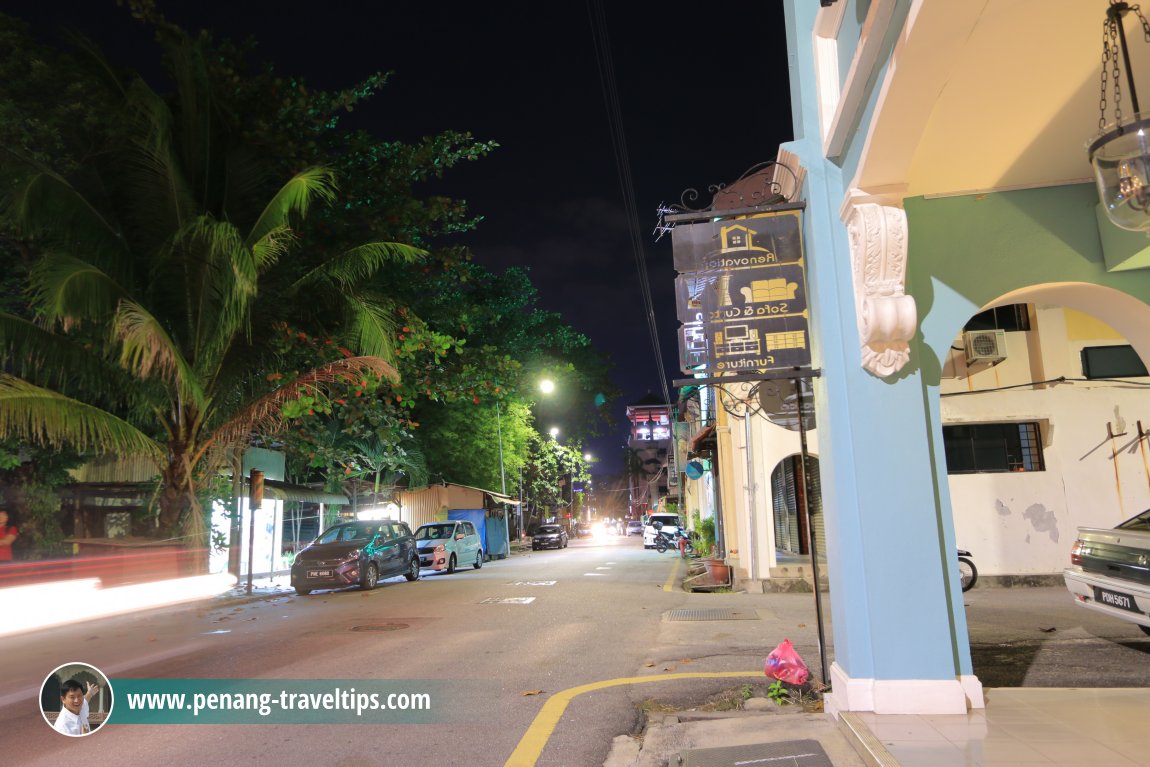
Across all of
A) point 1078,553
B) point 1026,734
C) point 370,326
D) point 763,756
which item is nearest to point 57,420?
point 370,326

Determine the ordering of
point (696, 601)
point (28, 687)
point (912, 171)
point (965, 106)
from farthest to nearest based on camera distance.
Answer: point (696, 601)
point (28, 687)
point (912, 171)
point (965, 106)

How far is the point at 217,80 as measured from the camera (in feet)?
42.7

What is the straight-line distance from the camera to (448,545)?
2152 cm

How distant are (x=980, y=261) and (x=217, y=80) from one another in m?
12.9

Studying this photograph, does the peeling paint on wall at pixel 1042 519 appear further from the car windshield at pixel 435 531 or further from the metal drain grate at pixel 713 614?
the car windshield at pixel 435 531

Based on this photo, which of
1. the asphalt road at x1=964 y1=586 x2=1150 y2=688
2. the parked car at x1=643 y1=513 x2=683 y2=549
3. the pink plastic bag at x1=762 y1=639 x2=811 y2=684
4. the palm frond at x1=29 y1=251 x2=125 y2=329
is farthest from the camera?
the parked car at x1=643 y1=513 x2=683 y2=549

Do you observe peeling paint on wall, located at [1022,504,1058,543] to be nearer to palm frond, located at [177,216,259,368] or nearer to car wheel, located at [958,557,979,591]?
car wheel, located at [958,557,979,591]

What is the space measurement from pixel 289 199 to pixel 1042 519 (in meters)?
13.5

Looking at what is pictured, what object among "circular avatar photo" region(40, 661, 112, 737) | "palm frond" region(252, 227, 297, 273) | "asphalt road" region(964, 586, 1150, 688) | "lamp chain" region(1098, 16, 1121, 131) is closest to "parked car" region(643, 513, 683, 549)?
"asphalt road" region(964, 586, 1150, 688)

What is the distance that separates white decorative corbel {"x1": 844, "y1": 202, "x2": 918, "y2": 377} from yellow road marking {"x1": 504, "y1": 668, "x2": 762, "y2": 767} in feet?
11.0

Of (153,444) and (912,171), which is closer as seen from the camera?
(912,171)

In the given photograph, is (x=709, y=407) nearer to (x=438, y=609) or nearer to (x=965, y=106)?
(x=438, y=609)

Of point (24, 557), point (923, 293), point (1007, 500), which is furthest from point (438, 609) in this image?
point (1007, 500)

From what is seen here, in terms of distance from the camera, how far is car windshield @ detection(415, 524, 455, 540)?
72.3ft
